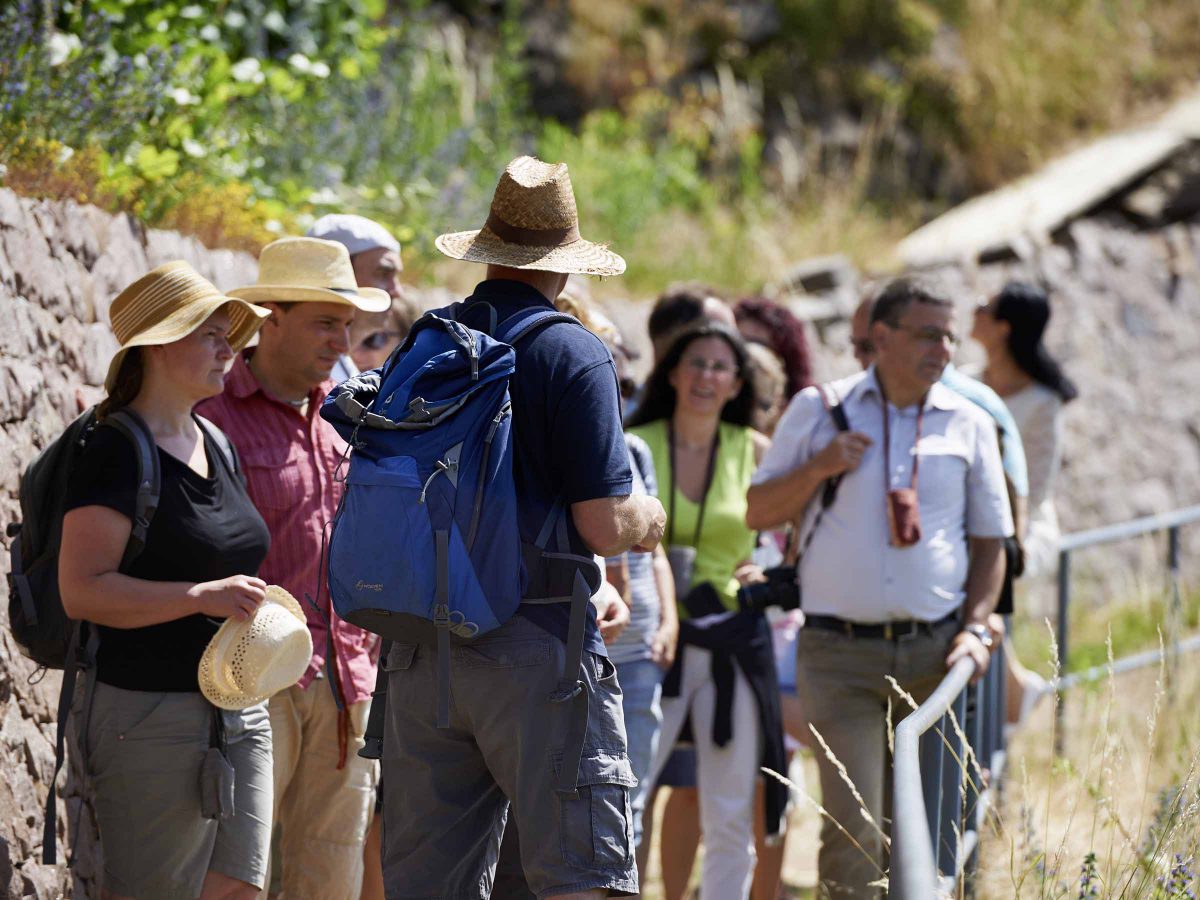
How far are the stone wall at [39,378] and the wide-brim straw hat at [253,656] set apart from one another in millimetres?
580

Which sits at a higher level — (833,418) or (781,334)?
(781,334)

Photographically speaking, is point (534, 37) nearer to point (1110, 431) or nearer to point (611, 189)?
point (611, 189)

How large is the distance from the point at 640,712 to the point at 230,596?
64.3 inches

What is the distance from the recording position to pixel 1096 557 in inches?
410

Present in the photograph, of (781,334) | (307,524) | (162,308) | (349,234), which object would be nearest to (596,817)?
(307,524)

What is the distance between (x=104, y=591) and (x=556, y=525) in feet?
3.42

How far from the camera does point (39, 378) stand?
13.8 ft

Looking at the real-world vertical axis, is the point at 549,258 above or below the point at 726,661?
above

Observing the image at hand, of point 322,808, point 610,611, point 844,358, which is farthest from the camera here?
point 844,358

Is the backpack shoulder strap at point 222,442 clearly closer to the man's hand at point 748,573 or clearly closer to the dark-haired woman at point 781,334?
the man's hand at point 748,573

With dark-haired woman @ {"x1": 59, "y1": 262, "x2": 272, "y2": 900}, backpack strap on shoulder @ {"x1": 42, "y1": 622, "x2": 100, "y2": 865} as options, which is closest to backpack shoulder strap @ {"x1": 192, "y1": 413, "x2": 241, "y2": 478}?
dark-haired woman @ {"x1": 59, "y1": 262, "x2": 272, "y2": 900}

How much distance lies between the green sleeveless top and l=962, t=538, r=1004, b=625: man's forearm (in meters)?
0.78

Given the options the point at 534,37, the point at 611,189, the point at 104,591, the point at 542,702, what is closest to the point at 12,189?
the point at 104,591

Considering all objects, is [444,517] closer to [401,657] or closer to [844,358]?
[401,657]
